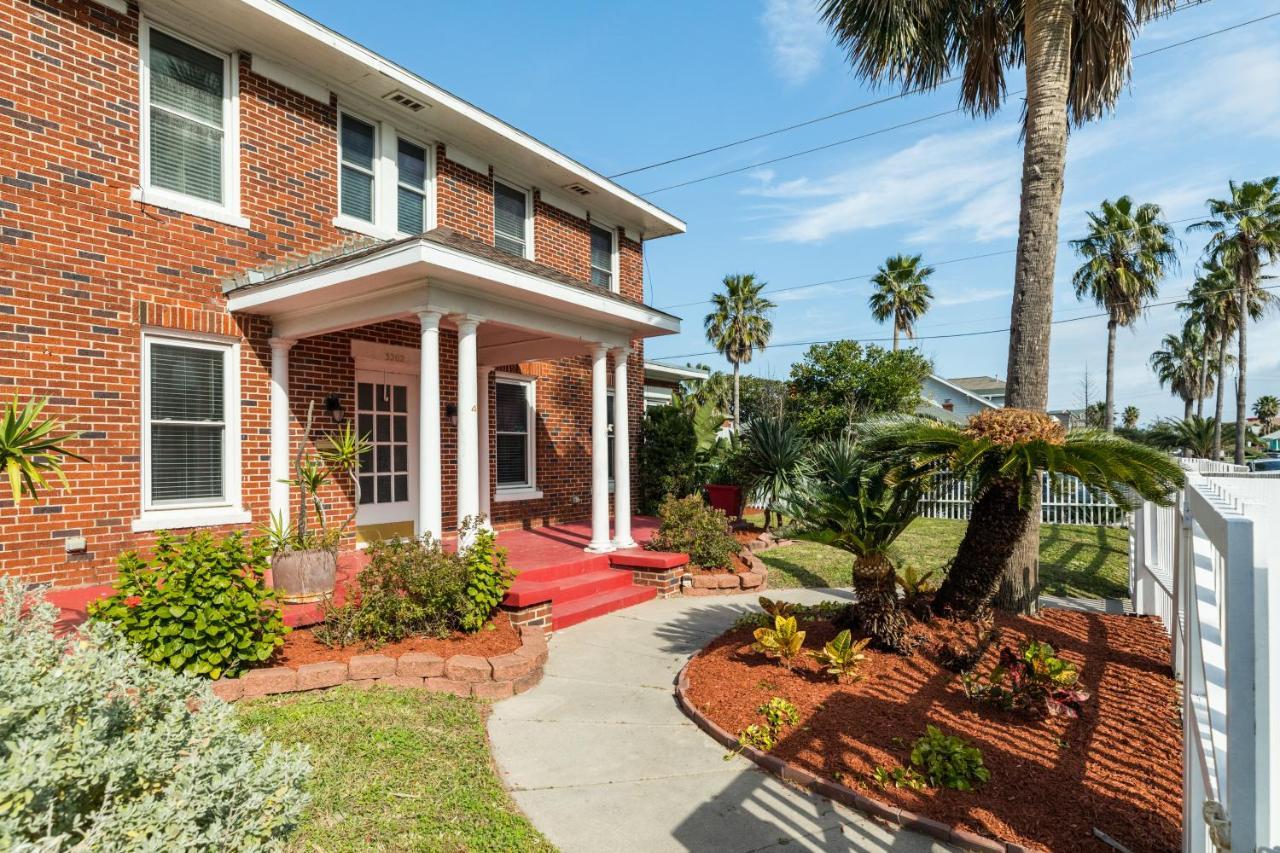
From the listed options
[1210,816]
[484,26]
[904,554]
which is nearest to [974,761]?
[1210,816]

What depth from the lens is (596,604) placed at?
7289 mm

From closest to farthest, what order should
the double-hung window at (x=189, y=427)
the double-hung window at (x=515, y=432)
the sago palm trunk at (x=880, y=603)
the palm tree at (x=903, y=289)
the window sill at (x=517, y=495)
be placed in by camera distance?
1. the sago palm trunk at (x=880, y=603)
2. the double-hung window at (x=189, y=427)
3. the window sill at (x=517, y=495)
4. the double-hung window at (x=515, y=432)
5. the palm tree at (x=903, y=289)

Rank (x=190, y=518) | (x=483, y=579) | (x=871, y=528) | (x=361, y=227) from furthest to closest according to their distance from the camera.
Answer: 1. (x=361, y=227)
2. (x=190, y=518)
3. (x=483, y=579)
4. (x=871, y=528)

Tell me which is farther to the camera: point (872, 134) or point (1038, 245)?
point (872, 134)

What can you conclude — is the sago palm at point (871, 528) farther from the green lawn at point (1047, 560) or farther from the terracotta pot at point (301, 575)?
the terracotta pot at point (301, 575)

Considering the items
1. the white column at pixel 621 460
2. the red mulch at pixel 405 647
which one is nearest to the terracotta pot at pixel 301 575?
the red mulch at pixel 405 647

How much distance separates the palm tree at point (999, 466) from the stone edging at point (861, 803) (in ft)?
6.91

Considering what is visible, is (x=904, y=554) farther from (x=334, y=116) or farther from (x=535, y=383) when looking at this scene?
(x=334, y=116)

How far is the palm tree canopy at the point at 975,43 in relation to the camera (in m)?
7.13

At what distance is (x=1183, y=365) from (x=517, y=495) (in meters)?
52.5

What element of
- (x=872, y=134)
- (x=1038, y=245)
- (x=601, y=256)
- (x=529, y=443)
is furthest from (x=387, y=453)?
(x=872, y=134)

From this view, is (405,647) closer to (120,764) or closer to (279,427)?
(279,427)

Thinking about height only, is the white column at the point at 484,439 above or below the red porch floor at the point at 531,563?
above

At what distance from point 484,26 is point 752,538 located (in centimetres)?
1025
